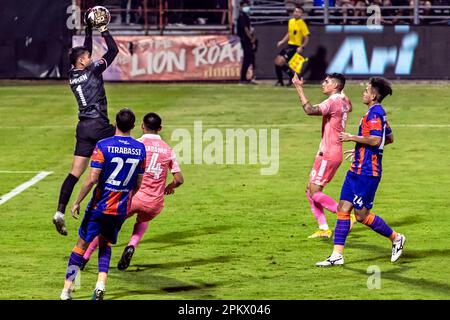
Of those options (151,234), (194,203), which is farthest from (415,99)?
(151,234)

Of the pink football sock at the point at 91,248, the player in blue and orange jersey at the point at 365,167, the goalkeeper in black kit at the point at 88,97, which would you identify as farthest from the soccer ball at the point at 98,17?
the player in blue and orange jersey at the point at 365,167

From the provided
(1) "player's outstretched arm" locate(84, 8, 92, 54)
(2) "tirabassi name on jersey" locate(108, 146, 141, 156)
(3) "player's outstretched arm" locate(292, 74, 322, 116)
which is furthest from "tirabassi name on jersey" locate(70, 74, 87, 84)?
(2) "tirabassi name on jersey" locate(108, 146, 141, 156)

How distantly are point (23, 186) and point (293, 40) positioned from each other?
17746 millimetres

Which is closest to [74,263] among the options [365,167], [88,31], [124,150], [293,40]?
[124,150]

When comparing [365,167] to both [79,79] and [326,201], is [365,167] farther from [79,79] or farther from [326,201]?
[79,79]

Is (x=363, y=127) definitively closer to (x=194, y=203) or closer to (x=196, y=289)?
(x=196, y=289)

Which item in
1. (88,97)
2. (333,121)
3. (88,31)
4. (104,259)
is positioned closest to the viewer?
(104,259)

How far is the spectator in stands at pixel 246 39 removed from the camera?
37750 millimetres

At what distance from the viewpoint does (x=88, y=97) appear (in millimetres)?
15922

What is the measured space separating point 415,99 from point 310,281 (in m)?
21.0

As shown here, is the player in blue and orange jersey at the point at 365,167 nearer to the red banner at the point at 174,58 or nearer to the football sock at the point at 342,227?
the football sock at the point at 342,227

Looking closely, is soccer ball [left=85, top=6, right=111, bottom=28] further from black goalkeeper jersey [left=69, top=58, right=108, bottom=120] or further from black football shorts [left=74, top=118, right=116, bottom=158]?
black football shorts [left=74, top=118, right=116, bottom=158]

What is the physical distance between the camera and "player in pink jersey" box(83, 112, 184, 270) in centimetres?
1379

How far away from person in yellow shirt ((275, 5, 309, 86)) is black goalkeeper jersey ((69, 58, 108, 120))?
20.8 metres
